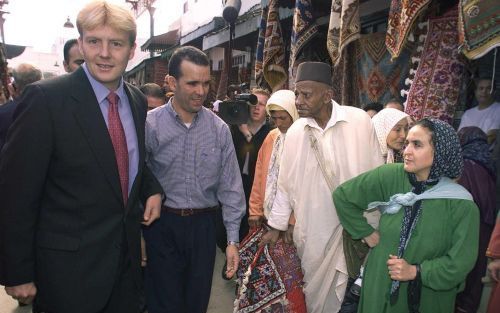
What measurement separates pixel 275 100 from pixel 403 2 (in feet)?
4.31

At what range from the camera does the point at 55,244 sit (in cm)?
153

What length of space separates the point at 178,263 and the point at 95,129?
3.59ft

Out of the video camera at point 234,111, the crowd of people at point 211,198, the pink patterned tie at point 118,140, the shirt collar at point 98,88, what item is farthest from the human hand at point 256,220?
the shirt collar at point 98,88

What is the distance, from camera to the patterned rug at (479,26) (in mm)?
2398

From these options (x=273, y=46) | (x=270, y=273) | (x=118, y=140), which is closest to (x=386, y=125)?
(x=270, y=273)

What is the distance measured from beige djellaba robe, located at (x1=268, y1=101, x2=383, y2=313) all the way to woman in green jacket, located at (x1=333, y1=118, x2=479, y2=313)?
483 mm

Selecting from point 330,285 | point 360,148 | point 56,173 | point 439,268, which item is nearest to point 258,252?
point 330,285

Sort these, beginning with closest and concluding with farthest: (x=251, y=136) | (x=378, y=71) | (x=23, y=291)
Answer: (x=23, y=291)
(x=251, y=136)
(x=378, y=71)

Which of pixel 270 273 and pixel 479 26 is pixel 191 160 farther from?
pixel 479 26

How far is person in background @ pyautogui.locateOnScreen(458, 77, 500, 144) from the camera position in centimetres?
351

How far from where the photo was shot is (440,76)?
3414mm

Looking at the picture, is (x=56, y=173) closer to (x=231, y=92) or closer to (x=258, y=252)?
(x=258, y=252)

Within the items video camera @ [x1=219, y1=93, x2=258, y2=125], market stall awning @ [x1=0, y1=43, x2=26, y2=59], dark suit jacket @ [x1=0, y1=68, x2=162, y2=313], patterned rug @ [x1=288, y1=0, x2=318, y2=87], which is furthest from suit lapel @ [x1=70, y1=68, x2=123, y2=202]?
market stall awning @ [x1=0, y1=43, x2=26, y2=59]

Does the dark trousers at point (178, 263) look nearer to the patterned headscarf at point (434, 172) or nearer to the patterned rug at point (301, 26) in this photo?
the patterned headscarf at point (434, 172)
